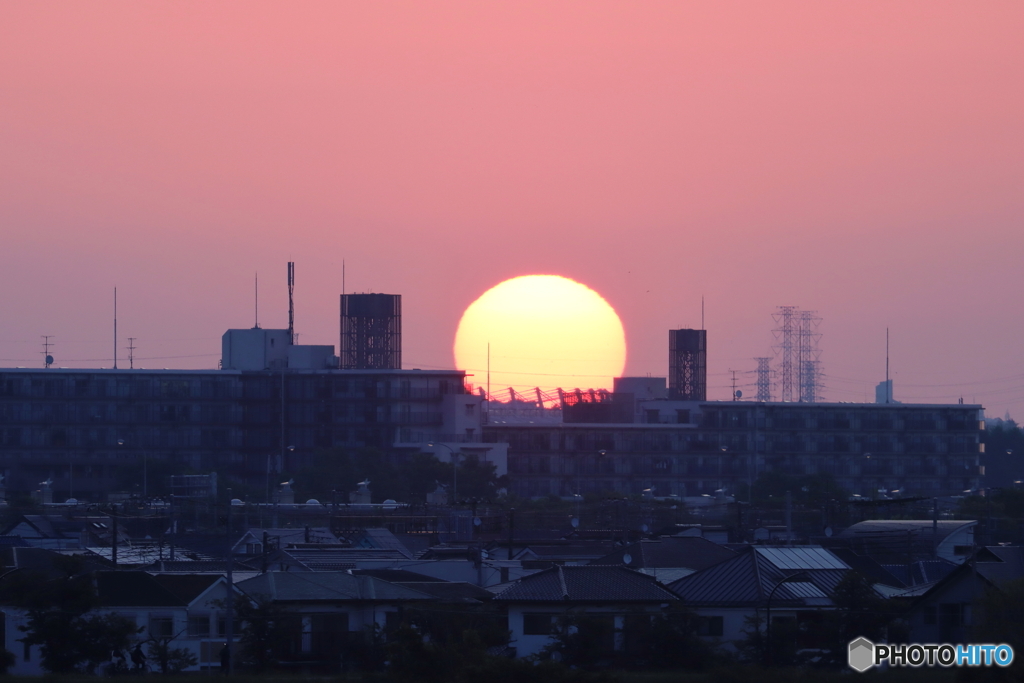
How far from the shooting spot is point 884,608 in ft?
131

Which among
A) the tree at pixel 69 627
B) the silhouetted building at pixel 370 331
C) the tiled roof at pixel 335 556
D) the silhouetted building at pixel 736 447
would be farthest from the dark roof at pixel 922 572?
the silhouetted building at pixel 370 331

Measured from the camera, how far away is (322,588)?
A: 1736 inches

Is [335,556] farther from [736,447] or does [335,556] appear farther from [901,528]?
[736,447]

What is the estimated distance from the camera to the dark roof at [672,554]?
178ft

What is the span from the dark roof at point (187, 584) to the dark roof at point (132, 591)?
33 cm

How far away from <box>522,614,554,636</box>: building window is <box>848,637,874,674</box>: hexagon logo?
29.3 feet

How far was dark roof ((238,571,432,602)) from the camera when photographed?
142ft

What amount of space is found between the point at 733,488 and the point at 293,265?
2121 inches

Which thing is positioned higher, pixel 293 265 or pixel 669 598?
pixel 293 265

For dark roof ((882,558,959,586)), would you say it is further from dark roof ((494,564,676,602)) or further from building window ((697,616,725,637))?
dark roof ((494,564,676,602))

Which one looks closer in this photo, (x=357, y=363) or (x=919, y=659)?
(x=919, y=659)

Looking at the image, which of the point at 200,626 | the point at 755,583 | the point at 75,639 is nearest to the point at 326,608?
the point at 200,626

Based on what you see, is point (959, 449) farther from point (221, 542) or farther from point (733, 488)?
point (221, 542)

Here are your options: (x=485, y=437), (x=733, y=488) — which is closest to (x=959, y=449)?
(x=733, y=488)
